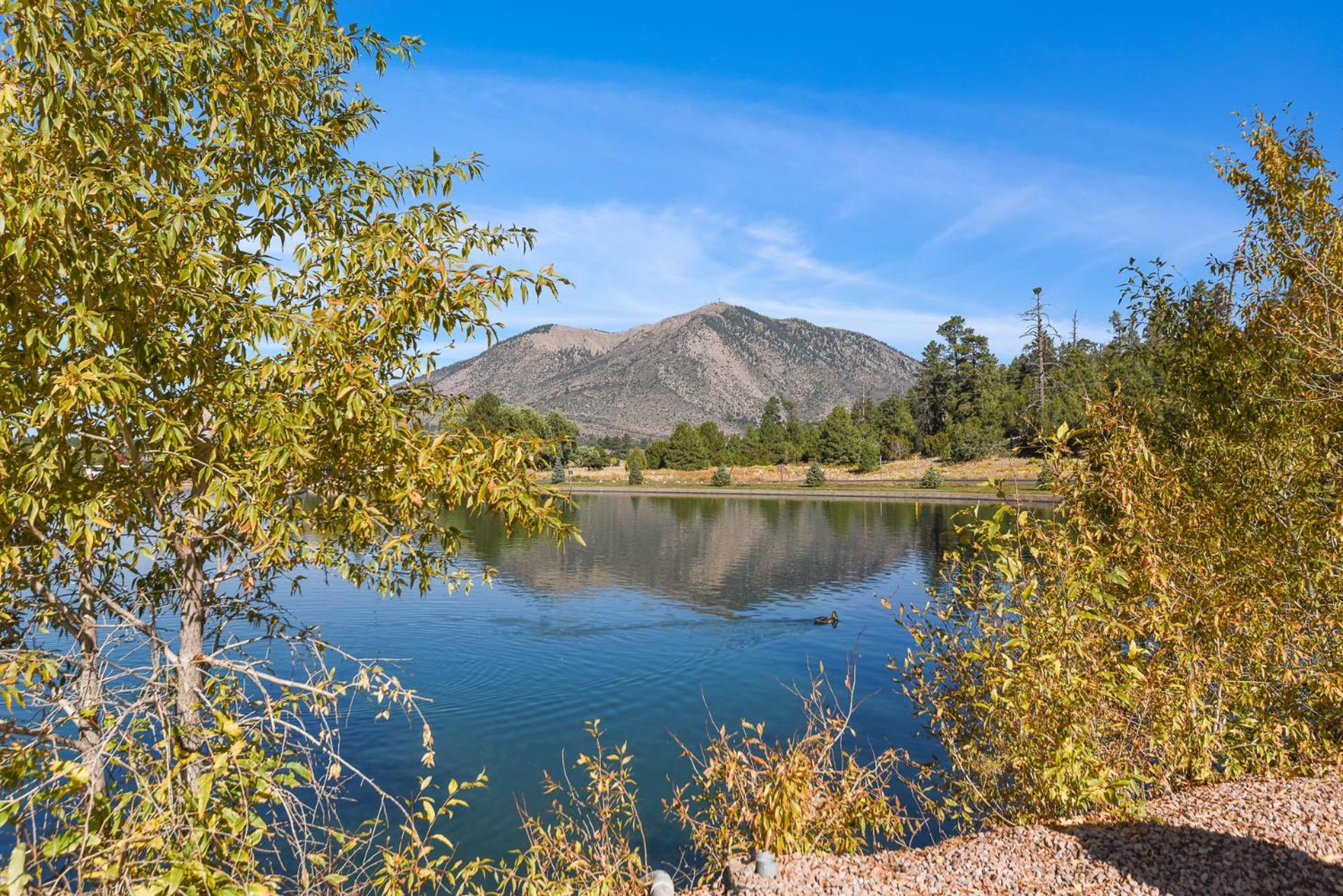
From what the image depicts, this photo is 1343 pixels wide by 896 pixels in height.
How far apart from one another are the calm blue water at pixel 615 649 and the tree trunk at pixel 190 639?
4.76 m

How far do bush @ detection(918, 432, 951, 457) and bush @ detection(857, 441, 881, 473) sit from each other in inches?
302

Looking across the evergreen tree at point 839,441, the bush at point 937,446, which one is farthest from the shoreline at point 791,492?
the bush at point 937,446

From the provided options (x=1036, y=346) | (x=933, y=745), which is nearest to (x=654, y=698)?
(x=933, y=745)

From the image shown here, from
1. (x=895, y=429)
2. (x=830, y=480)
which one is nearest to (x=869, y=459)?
(x=830, y=480)

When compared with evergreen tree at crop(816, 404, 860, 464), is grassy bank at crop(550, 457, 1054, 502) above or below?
below

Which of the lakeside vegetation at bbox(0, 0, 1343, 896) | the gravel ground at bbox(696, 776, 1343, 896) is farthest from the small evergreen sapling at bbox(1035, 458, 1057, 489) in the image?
the gravel ground at bbox(696, 776, 1343, 896)

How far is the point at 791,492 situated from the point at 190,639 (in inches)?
3674

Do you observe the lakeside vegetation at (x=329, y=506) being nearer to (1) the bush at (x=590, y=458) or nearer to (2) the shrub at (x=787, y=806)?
(2) the shrub at (x=787, y=806)

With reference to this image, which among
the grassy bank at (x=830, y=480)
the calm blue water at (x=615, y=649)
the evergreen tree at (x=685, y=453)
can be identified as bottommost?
the calm blue water at (x=615, y=649)

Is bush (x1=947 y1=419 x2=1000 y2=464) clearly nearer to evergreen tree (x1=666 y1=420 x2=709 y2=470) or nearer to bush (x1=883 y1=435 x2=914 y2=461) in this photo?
bush (x1=883 y1=435 x2=914 y2=461)

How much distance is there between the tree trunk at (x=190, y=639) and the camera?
197 inches

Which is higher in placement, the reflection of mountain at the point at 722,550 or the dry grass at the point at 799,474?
the dry grass at the point at 799,474

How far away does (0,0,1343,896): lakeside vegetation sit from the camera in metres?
4.20

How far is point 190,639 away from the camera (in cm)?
543
